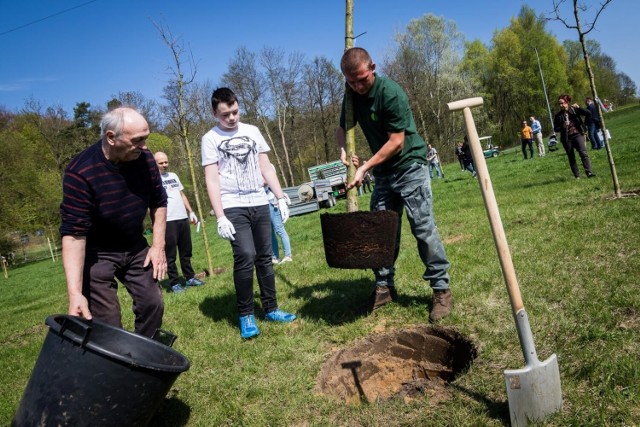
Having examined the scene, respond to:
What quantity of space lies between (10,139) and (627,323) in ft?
132

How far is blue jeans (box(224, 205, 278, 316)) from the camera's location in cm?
371

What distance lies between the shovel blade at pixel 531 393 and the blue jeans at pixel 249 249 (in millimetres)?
2348

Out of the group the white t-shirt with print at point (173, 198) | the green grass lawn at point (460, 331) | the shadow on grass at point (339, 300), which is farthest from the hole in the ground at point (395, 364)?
the white t-shirt with print at point (173, 198)

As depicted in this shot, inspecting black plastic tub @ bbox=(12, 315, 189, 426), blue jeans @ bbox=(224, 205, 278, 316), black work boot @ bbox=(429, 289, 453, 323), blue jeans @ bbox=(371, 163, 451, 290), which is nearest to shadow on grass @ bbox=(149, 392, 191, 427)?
black plastic tub @ bbox=(12, 315, 189, 426)

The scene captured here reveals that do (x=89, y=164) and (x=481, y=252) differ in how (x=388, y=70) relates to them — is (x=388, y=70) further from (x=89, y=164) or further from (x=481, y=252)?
(x=89, y=164)

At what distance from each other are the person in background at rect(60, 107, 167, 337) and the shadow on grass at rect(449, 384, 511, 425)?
207 centimetres

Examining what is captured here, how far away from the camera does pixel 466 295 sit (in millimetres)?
3541

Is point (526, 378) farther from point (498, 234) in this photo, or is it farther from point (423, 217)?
point (423, 217)

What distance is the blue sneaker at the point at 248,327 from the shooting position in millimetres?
3676

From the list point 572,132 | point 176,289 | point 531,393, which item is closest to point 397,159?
point 531,393

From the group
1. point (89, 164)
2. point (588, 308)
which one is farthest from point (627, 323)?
point (89, 164)

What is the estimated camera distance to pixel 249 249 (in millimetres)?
3723

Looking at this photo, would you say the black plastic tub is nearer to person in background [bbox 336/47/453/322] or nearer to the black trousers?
person in background [bbox 336/47/453/322]

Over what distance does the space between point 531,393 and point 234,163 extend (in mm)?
2858
